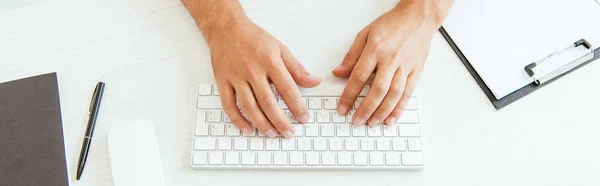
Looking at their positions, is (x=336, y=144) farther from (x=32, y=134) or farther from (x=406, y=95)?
(x=32, y=134)

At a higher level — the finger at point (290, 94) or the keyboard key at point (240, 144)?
the finger at point (290, 94)

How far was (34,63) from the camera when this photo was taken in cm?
71

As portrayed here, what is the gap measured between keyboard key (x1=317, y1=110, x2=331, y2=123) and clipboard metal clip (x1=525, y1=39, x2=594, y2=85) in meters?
0.31

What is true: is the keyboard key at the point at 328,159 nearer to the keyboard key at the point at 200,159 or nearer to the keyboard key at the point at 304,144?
the keyboard key at the point at 304,144

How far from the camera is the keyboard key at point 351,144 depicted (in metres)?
0.63

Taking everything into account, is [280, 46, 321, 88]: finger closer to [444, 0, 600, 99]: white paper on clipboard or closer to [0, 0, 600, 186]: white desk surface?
[0, 0, 600, 186]: white desk surface

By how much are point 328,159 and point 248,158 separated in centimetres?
11

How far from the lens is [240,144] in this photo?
0.64 metres

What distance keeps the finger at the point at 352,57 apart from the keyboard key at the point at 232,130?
0.17 m

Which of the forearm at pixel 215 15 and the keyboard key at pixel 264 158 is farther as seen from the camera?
the forearm at pixel 215 15

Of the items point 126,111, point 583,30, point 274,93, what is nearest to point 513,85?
point 583,30

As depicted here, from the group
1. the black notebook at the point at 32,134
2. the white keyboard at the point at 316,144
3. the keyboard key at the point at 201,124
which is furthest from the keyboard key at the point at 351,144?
the black notebook at the point at 32,134

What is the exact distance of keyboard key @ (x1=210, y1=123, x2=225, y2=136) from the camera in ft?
2.12

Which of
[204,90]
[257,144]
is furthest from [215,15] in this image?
[257,144]
